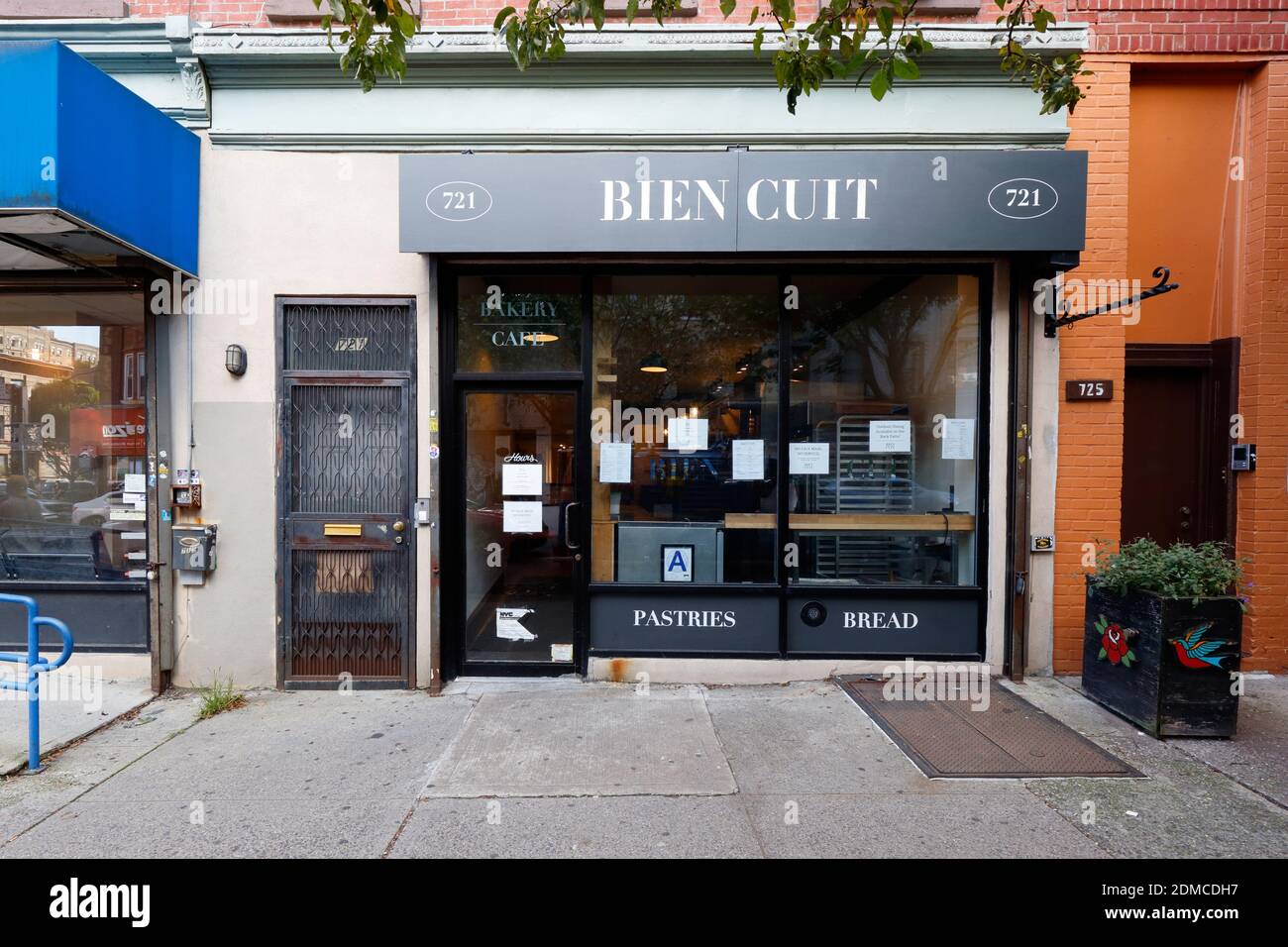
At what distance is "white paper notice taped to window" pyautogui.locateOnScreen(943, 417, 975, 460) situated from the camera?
5414 millimetres

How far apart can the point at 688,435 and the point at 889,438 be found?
5.82ft

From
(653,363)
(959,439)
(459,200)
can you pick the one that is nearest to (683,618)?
(653,363)

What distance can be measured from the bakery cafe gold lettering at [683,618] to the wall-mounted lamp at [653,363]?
209cm

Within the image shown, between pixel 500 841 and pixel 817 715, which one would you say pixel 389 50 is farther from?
pixel 817 715

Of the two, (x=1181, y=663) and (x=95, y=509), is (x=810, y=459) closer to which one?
(x=1181, y=663)

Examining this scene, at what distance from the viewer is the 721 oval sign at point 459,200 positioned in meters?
4.75

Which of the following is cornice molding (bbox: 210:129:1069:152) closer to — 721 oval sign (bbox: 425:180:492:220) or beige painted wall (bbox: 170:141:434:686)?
beige painted wall (bbox: 170:141:434:686)

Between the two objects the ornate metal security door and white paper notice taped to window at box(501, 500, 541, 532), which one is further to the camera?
white paper notice taped to window at box(501, 500, 541, 532)

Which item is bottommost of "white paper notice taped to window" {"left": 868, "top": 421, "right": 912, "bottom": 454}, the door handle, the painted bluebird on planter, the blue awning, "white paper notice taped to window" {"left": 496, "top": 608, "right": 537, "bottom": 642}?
"white paper notice taped to window" {"left": 496, "top": 608, "right": 537, "bottom": 642}

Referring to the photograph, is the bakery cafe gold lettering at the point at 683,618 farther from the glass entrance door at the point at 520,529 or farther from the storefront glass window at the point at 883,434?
the storefront glass window at the point at 883,434

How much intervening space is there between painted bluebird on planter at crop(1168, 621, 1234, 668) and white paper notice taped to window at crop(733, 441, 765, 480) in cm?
302

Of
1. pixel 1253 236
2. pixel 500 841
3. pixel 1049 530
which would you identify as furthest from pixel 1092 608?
pixel 500 841

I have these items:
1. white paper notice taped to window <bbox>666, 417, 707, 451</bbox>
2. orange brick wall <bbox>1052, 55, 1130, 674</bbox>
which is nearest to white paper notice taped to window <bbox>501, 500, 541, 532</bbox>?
white paper notice taped to window <bbox>666, 417, 707, 451</bbox>

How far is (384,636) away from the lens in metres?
5.21
